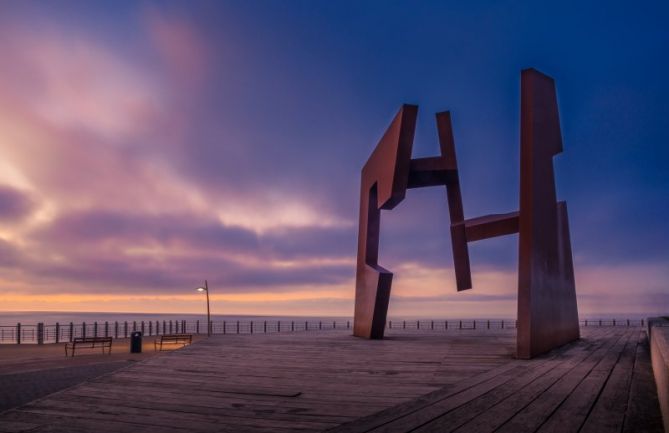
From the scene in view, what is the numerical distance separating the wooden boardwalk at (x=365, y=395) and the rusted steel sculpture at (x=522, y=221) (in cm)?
116

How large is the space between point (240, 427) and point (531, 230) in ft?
20.7

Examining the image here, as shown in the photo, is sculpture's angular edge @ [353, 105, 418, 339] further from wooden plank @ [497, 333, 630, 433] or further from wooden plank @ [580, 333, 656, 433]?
wooden plank @ [580, 333, 656, 433]

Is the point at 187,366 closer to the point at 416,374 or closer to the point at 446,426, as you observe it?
the point at 416,374

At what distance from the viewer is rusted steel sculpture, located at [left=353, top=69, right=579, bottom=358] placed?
8656 millimetres

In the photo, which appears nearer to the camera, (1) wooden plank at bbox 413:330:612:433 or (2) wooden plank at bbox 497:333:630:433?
(2) wooden plank at bbox 497:333:630:433

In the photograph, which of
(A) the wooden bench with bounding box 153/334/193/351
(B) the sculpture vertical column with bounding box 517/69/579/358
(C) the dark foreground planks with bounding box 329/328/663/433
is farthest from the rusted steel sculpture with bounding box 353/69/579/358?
(A) the wooden bench with bounding box 153/334/193/351

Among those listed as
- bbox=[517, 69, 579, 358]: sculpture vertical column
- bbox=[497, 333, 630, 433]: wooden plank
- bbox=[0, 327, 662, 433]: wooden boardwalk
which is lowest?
bbox=[0, 327, 662, 433]: wooden boardwalk

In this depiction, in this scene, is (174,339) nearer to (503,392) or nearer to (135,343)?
(135,343)

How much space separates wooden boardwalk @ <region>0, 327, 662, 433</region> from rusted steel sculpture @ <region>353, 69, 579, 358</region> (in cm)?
116

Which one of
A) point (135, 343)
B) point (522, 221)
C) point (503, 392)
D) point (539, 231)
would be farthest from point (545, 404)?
point (135, 343)

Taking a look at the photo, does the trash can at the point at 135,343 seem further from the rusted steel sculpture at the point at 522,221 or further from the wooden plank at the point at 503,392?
the wooden plank at the point at 503,392

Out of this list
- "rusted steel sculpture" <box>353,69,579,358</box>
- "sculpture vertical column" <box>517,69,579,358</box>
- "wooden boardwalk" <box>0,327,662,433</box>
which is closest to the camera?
"wooden boardwalk" <box>0,327,662,433</box>

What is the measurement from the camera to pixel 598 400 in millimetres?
4473

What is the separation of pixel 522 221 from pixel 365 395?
4.86m
